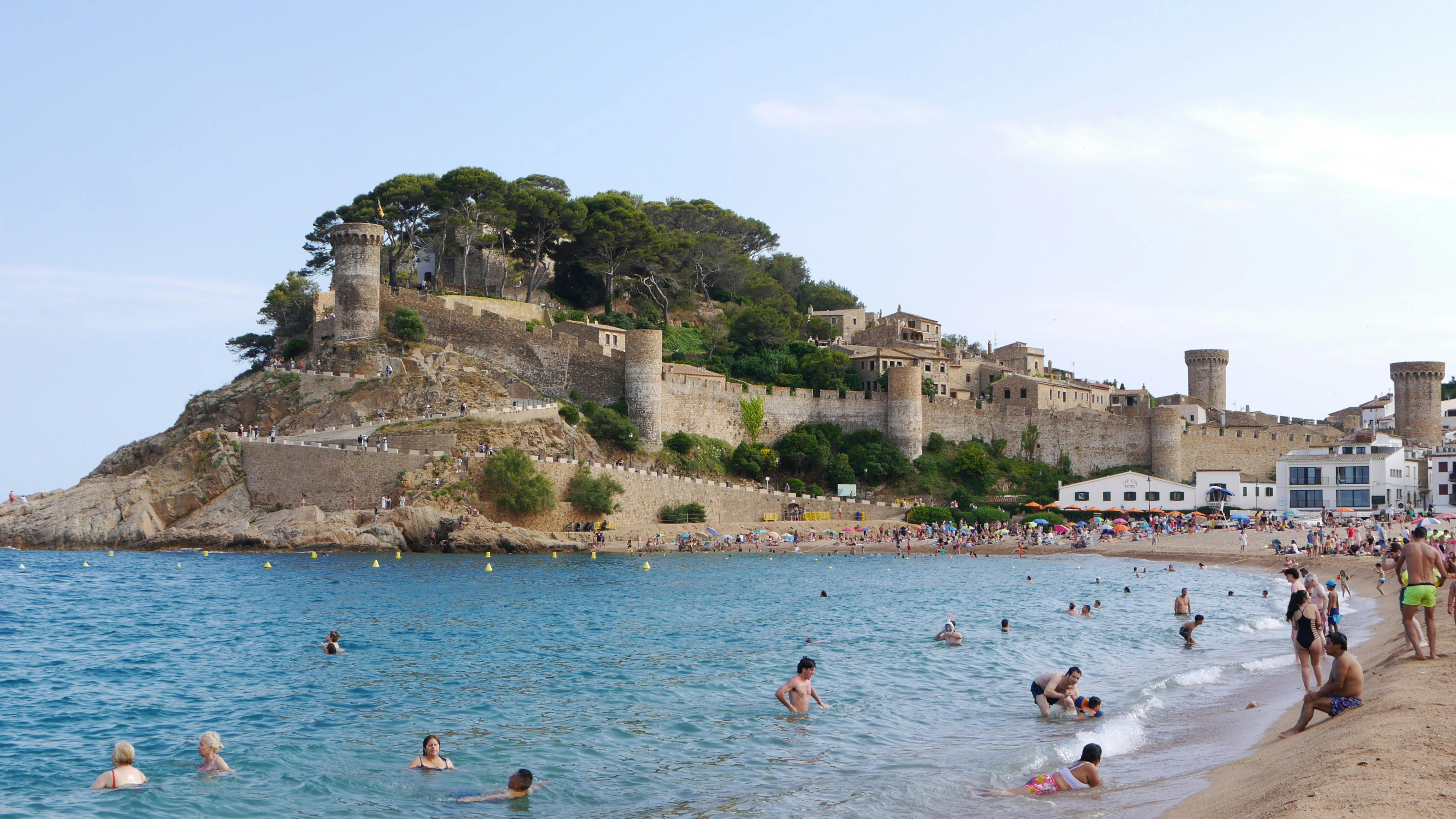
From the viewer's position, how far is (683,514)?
41.8 meters

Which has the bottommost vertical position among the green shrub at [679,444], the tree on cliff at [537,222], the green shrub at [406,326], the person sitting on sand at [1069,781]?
the person sitting on sand at [1069,781]

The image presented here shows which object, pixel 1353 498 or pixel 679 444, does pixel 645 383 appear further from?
pixel 1353 498

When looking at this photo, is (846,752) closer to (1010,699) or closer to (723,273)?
(1010,699)

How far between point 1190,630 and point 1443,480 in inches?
1489

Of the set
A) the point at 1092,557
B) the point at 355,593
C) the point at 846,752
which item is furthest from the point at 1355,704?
the point at 1092,557

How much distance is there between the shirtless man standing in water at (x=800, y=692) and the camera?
12422 millimetres

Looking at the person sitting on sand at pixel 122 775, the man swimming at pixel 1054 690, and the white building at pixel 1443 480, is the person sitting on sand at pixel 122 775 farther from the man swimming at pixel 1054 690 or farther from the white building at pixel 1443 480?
the white building at pixel 1443 480

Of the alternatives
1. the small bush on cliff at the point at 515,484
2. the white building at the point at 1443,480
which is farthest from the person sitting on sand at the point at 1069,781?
the white building at the point at 1443,480

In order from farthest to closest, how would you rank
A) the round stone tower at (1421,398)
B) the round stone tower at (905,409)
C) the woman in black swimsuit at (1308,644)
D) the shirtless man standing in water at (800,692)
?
the round stone tower at (1421,398) → the round stone tower at (905,409) → the shirtless man standing in water at (800,692) → the woman in black swimsuit at (1308,644)

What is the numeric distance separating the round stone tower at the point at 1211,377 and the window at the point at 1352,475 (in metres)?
19.8

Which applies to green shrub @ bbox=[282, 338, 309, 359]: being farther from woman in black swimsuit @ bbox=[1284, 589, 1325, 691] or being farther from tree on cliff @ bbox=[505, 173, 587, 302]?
woman in black swimsuit @ bbox=[1284, 589, 1325, 691]

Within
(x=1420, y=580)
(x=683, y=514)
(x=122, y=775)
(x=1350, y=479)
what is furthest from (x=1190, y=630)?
(x=1350, y=479)

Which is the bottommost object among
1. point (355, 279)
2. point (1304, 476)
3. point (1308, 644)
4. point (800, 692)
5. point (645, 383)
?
point (800, 692)

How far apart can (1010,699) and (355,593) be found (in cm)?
1689
